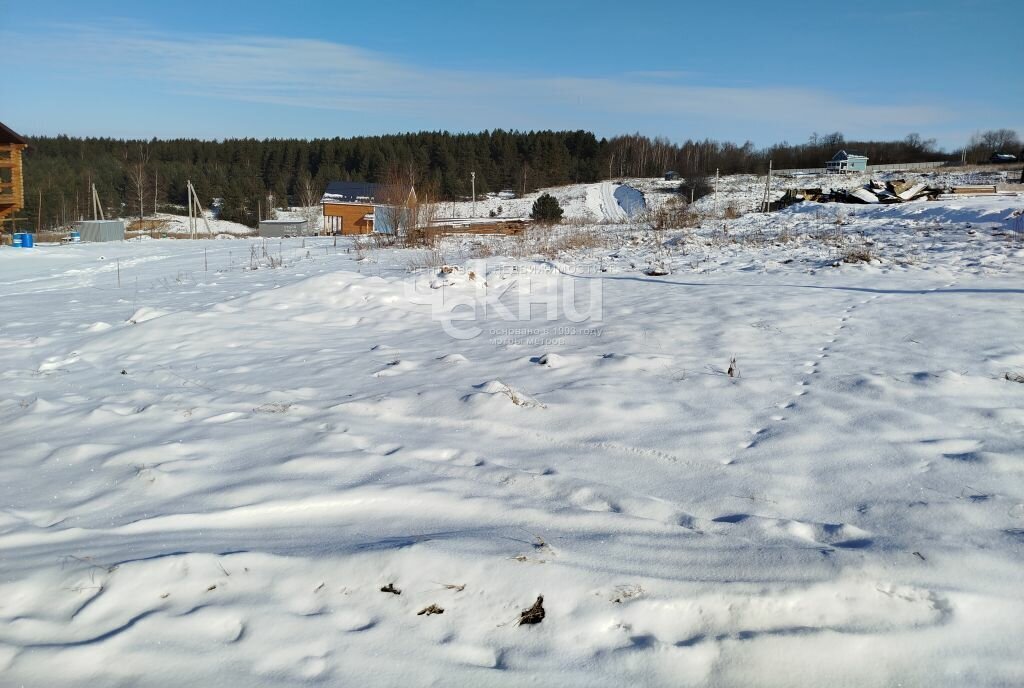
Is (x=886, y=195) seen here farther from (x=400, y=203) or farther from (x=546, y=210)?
(x=400, y=203)

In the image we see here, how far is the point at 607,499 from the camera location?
2871 millimetres

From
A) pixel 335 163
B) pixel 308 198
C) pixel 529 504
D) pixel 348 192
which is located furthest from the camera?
pixel 335 163

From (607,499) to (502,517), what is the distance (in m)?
0.49

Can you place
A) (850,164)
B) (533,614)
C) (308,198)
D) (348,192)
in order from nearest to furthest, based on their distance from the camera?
(533,614) < (348,192) < (850,164) < (308,198)

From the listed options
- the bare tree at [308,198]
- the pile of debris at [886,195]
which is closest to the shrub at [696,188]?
the pile of debris at [886,195]

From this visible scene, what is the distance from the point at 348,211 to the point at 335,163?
45.1 metres

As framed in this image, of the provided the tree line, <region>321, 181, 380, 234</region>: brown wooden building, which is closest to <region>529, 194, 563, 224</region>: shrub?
<region>321, 181, 380, 234</region>: brown wooden building

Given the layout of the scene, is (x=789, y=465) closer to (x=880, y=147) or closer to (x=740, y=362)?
(x=740, y=362)

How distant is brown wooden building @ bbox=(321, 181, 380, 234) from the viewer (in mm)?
42812

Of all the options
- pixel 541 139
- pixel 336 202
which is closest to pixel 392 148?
pixel 541 139

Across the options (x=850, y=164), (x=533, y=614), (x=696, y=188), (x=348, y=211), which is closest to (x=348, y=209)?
(x=348, y=211)

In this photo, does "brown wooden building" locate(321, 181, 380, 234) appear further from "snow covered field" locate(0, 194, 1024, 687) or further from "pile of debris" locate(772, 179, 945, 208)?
"snow covered field" locate(0, 194, 1024, 687)

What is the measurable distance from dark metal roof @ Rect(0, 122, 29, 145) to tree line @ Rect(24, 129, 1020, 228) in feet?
123

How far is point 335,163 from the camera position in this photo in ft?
278
